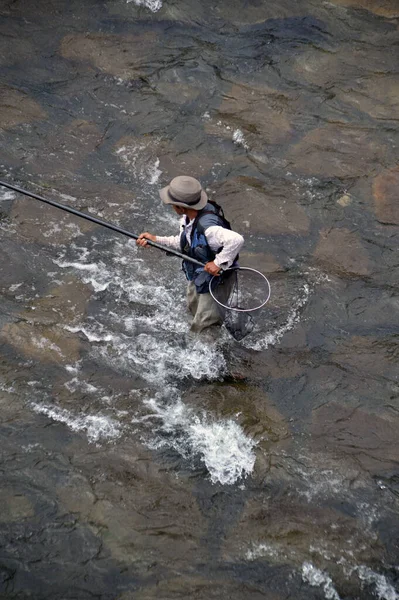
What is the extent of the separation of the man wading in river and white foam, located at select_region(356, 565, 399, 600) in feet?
7.87

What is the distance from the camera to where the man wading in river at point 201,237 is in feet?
15.6

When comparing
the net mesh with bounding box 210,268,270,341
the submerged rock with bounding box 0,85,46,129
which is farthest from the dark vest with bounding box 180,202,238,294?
the submerged rock with bounding box 0,85,46,129

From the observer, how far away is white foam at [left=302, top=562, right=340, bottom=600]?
13.8 ft

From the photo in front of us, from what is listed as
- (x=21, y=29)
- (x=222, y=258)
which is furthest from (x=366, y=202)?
(x=21, y=29)

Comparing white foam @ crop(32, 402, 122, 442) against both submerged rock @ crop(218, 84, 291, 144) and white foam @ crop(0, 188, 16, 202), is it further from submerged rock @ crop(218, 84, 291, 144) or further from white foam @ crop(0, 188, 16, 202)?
submerged rock @ crop(218, 84, 291, 144)

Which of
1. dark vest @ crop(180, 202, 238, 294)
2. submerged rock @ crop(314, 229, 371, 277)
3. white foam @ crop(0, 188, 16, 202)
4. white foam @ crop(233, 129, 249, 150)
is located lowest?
white foam @ crop(0, 188, 16, 202)

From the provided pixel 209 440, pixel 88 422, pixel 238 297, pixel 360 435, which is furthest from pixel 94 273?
pixel 360 435

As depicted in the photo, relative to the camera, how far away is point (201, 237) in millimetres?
4914

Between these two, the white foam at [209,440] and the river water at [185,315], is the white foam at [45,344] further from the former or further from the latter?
the white foam at [209,440]

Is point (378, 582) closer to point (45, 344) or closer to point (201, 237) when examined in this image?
point (201, 237)

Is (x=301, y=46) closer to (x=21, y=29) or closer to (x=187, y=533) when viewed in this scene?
(x=21, y=29)

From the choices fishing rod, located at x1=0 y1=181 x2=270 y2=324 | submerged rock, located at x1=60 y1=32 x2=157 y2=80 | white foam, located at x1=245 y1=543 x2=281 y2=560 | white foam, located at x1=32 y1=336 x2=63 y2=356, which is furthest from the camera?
submerged rock, located at x1=60 y1=32 x2=157 y2=80

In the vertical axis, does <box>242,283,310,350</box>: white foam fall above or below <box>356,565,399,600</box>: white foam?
below

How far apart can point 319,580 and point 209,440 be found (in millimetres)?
1327
